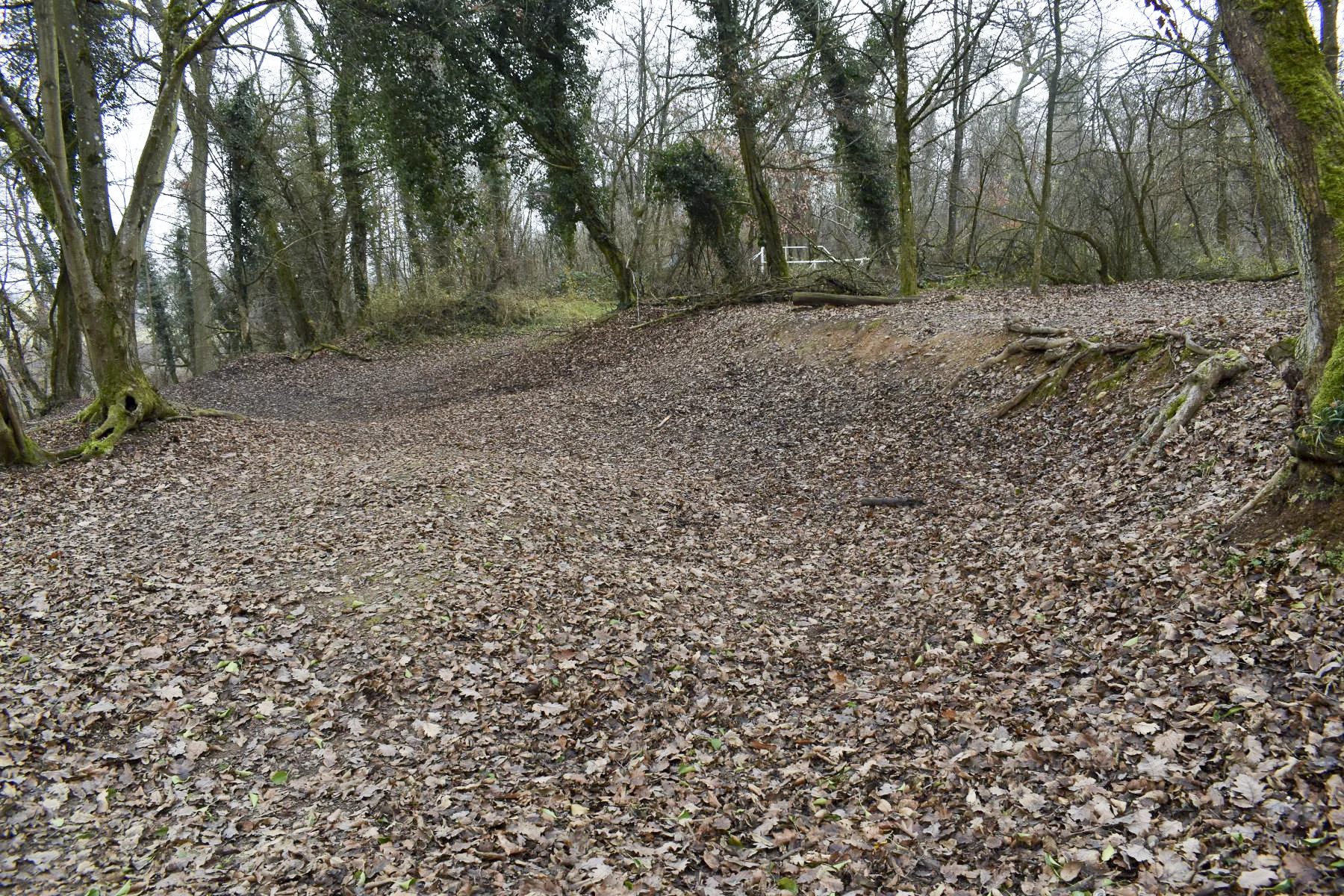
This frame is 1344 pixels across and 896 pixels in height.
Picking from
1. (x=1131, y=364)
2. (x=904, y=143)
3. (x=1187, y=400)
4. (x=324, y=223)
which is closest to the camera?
(x=1187, y=400)

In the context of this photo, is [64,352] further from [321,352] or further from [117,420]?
[117,420]

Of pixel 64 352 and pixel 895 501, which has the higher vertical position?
pixel 64 352

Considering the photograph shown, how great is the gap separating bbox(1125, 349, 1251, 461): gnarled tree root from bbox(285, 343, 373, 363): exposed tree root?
20.1 metres

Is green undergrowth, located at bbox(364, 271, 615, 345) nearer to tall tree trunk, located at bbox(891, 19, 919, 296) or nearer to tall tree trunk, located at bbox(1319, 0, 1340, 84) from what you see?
tall tree trunk, located at bbox(891, 19, 919, 296)

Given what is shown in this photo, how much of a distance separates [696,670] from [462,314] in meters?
22.2

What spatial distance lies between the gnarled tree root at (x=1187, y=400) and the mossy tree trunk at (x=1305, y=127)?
1753 millimetres

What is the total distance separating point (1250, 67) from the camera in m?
5.18

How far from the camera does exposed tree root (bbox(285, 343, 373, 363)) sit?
74.0 ft

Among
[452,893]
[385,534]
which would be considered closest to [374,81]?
[385,534]

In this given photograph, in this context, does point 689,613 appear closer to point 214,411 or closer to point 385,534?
point 385,534

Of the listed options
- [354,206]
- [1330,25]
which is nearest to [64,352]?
[354,206]

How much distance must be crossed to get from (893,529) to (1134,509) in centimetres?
211

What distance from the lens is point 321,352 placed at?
75.6 ft

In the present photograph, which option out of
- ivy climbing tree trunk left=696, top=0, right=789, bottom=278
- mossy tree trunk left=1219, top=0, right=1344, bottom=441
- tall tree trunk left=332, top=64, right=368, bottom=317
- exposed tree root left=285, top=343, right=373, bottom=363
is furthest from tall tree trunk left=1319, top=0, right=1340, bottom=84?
exposed tree root left=285, top=343, right=373, bottom=363
